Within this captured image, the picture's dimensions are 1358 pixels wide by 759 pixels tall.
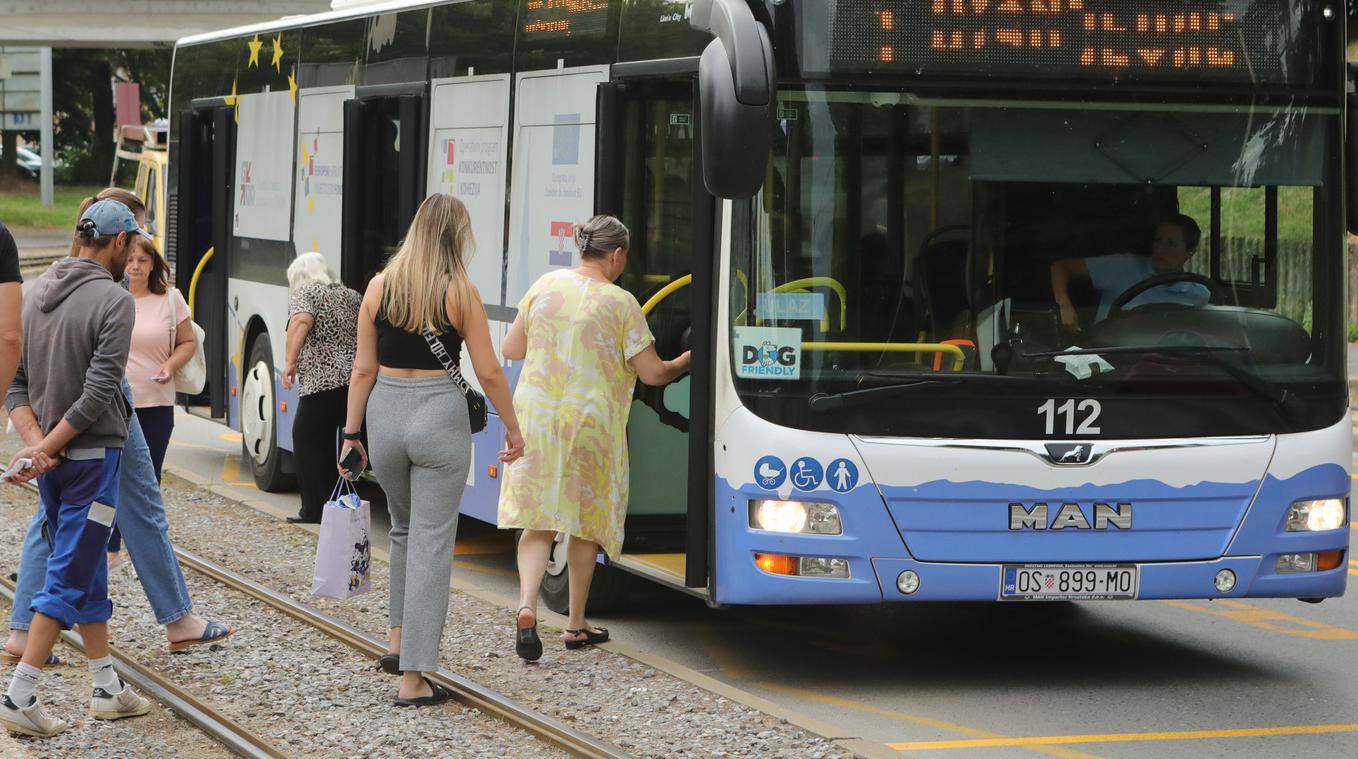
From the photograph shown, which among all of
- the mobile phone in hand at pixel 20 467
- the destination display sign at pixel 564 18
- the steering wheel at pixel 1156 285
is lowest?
the mobile phone in hand at pixel 20 467

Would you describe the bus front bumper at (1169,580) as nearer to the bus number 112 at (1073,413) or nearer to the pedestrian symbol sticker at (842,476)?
the pedestrian symbol sticker at (842,476)

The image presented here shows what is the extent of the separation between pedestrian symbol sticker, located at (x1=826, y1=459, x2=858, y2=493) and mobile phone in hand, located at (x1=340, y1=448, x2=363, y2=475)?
65.9 inches

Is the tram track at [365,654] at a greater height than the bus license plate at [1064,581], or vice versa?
the bus license plate at [1064,581]

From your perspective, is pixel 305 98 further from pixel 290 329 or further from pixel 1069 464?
pixel 1069 464

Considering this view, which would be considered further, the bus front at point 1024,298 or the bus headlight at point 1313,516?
the bus headlight at point 1313,516

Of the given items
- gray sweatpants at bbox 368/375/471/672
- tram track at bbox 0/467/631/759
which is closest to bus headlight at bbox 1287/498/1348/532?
tram track at bbox 0/467/631/759

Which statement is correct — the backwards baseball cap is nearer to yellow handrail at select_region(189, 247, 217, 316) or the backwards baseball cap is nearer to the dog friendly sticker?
the dog friendly sticker

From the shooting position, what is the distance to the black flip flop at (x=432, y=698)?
→ 23.2 feet

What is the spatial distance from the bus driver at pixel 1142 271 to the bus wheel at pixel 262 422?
7017 mm

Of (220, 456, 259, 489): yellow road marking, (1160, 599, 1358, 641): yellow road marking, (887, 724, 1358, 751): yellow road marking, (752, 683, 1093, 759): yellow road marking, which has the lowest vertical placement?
(220, 456, 259, 489): yellow road marking

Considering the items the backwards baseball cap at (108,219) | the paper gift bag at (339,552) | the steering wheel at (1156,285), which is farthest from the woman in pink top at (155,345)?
the steering wheel at (1156,285)

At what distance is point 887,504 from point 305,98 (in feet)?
21.1

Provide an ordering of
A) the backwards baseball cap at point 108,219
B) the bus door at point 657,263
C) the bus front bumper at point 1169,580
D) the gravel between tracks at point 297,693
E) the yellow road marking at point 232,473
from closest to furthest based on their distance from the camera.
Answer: the gravel between tracks at point 297,693, the backwards baseball cap at point 108,219, the bus front bumper at point 1169,580, the bus door at point 657,263, the yellow road marking at point 232,473

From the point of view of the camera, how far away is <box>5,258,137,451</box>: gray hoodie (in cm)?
654
